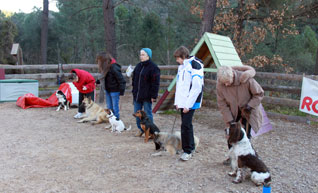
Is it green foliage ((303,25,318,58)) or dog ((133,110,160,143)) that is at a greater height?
green foliage ((303,25,318,58))

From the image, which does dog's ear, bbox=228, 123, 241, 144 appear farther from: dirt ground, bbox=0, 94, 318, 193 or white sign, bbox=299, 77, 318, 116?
white sign, bbox=299, 77, 318, 116

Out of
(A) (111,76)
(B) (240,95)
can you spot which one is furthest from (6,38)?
(B) (240,95)

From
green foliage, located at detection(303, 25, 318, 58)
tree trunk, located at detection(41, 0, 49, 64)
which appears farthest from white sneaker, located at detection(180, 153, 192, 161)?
tree trunk, located at detection(41, 0, 49, 64)

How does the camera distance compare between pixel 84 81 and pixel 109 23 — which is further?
pixel 109 23

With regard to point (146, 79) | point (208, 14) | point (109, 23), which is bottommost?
point (146, 79)

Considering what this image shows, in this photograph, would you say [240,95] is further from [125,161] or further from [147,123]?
[125,161]

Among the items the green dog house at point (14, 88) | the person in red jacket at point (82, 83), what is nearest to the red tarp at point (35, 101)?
the green dog house at point (14, 88)

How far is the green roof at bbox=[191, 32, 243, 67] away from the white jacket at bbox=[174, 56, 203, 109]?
66.7 inches

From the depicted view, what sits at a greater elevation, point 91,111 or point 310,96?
point 310,96

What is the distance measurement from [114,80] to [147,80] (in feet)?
3.57

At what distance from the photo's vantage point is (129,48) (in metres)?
18.7

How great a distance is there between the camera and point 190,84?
4.04m

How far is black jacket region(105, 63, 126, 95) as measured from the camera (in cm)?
602


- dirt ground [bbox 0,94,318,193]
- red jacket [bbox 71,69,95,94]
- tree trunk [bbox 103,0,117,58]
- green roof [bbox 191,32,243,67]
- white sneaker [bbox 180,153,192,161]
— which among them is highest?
tree trunk [bbox 103,0,117,58]
